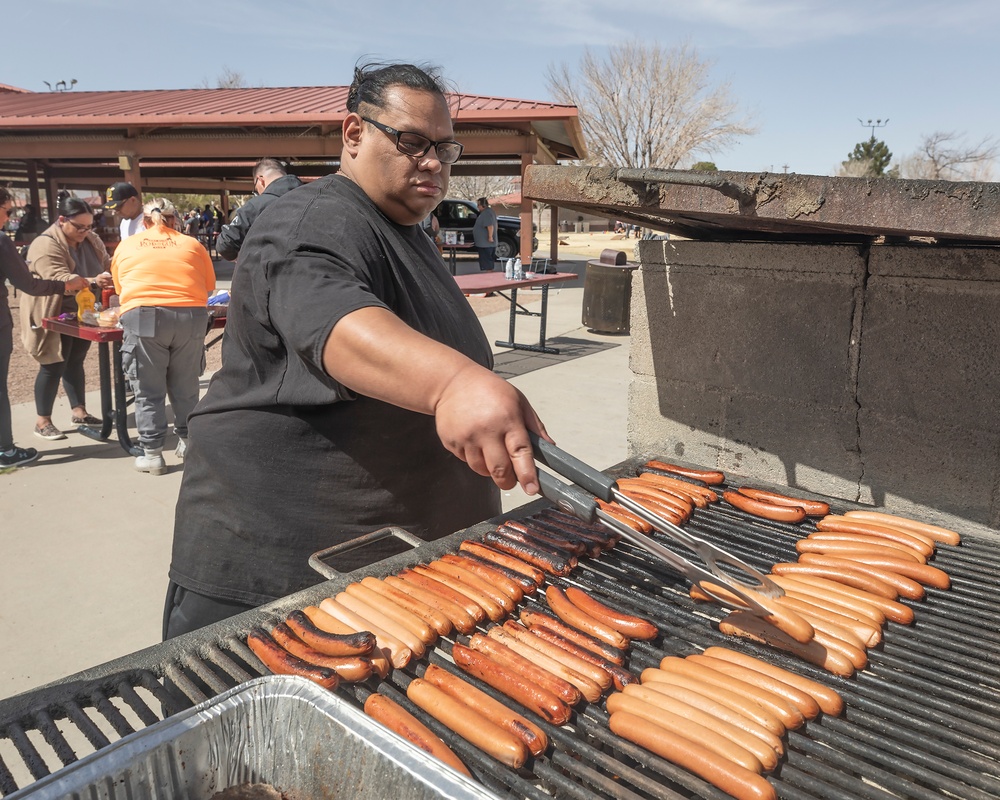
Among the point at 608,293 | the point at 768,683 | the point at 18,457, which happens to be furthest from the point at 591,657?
the point at 608,293

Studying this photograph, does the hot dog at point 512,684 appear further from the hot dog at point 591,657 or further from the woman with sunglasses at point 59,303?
the woman with sunglasses at point 59,303

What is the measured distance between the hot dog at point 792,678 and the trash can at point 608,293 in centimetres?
1107

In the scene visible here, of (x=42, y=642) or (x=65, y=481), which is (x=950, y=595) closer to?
(x=42, y=642)

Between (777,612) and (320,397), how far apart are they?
53.1 inches

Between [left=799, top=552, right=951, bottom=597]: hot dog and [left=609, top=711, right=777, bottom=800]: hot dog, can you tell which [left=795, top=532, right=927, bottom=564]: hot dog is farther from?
[left=609, top=711, right=777, bottom=800]: hot dog

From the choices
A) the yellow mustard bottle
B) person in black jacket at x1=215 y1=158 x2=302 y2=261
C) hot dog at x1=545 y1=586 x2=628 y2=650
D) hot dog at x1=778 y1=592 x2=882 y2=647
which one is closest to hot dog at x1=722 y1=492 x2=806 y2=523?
hot dog at x1=778 y1=592 x2=882 y2=647

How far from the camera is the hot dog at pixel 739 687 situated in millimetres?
1685

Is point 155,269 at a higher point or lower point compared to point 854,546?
higher

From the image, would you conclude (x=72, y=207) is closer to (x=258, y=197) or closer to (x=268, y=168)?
(x=268, y=168)

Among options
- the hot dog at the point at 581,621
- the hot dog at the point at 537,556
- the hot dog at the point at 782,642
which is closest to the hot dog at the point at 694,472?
the hot dog at the point at 537,556

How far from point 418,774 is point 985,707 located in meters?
1.47

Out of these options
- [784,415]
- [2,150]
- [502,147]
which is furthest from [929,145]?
[784,415]

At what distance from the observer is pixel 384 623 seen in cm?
192

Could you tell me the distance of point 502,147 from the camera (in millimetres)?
17156
